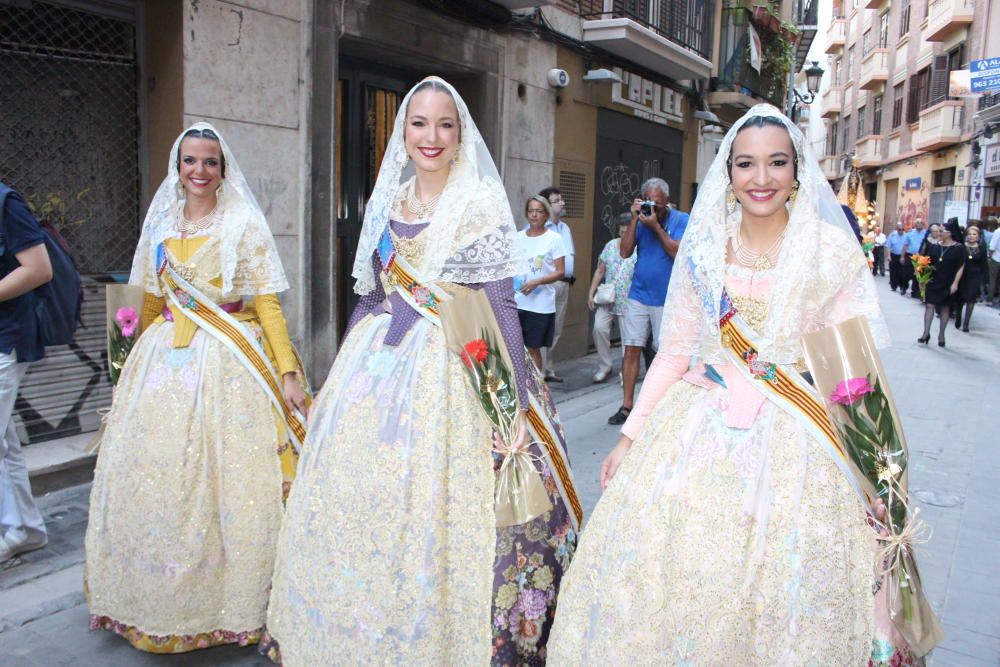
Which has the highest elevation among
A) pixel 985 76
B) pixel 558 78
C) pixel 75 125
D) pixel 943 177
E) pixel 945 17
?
pixel 945 17

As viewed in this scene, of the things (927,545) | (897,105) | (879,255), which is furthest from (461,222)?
(897,105)

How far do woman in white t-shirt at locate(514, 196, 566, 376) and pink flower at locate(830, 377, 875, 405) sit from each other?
16.0ft

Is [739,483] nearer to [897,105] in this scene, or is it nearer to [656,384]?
[656,384]

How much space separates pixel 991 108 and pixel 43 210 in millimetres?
23055

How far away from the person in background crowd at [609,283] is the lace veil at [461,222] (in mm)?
4754

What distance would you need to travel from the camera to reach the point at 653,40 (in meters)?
10.3

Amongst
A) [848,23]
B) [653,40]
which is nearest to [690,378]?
[653,40]

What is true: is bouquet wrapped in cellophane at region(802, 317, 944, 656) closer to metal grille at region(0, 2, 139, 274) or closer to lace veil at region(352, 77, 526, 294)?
lace veil at region(352, 77, 526, 294)

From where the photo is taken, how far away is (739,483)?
7.13 ft

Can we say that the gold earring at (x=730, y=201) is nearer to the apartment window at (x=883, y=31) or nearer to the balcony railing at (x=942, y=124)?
the balcony railing at (x=942, y=124)

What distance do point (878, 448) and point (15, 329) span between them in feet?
11.0

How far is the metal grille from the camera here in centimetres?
490

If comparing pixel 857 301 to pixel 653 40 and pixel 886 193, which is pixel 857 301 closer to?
pixel 653 40

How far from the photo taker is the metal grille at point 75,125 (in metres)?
4.90
